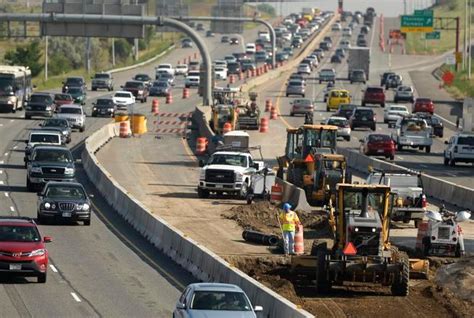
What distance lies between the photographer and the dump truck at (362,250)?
30500 millimetres

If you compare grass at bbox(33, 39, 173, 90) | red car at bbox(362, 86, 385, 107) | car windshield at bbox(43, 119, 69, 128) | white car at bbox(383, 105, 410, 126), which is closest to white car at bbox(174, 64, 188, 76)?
grass at bbox(33, 39, 173, 90)

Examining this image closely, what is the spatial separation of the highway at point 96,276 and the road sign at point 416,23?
9016 cm

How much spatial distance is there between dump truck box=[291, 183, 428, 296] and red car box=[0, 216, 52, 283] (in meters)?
5.72

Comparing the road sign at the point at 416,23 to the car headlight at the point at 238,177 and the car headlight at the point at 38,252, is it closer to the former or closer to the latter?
the car headlight at the point at 238,177

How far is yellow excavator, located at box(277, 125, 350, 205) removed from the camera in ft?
156

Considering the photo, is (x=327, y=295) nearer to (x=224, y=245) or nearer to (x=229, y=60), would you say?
(x=224, y=245)

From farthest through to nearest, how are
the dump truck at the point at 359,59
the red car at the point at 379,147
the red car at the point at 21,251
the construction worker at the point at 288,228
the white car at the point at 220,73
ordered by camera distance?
the dump truck at the point at 359,59 → the white car at the point at 220,73 → the red car at the point at 379,147 → the construction worker at the point at 288,228 → the red car at the point at 21,251

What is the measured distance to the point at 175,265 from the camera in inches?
1393

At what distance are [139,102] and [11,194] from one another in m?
59.3

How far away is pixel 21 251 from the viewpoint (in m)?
30.4

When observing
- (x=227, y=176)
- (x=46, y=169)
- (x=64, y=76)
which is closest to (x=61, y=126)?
(x=46, y=169)

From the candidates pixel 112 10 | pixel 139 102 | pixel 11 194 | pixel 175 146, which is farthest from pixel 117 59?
pixel 11 194

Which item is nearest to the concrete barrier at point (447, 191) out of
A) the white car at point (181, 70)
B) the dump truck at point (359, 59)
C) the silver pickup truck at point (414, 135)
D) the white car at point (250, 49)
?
the silver pickup truck at point (414, 135)

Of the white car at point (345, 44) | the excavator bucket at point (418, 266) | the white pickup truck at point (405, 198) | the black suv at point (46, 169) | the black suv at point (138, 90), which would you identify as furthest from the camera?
the white car at point (345, 44)
